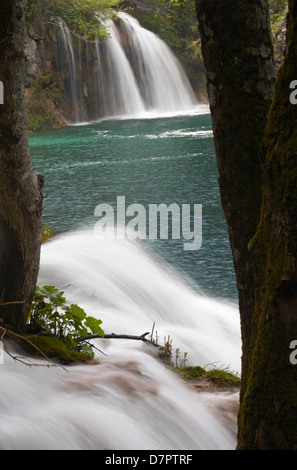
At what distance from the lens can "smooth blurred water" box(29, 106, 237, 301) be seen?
966 centimetres

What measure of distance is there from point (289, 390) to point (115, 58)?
32.5 metres

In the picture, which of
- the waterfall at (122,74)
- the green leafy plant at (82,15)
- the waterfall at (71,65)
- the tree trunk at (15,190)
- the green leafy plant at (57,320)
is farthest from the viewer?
the waterfall at (122,74)

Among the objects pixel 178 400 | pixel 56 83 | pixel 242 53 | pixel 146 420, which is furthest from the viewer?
pixel 56 83

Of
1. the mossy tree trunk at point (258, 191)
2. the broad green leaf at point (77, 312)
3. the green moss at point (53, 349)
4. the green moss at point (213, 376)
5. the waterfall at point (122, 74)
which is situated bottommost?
the green moss at point (213, 376)

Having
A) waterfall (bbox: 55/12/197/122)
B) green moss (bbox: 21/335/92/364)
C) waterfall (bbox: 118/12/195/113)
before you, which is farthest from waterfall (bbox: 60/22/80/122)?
green moss (bbox: 21/335/92/364)

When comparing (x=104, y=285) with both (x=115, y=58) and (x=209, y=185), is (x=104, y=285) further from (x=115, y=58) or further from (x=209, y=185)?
(x=115, y=58)

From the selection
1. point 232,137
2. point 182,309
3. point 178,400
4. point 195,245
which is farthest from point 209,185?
point 232,137

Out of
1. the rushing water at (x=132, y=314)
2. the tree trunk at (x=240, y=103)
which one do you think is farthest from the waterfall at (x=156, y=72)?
the tree trunk at (x=240, y=103)

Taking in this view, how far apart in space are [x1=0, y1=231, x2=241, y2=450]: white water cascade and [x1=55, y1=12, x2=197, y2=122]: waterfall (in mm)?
25905

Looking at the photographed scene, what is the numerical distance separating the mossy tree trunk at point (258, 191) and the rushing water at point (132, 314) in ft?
3.93

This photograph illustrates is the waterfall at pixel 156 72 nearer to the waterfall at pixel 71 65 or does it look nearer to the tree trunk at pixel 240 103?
the waterfall at pixel 71 65

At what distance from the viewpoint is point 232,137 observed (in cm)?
278

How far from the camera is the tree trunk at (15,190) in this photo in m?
3.70

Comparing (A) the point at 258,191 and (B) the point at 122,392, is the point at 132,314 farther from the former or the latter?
(A) the point at 258,191
